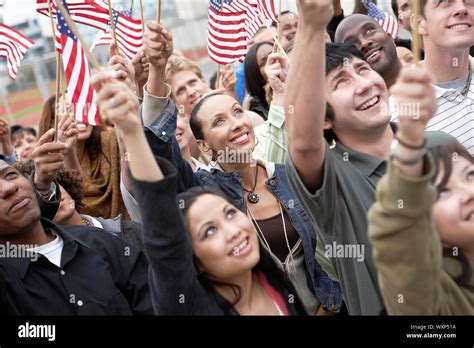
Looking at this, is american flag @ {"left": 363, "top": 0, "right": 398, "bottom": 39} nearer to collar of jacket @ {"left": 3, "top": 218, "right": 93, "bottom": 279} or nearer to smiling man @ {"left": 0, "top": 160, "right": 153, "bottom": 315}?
smiling man @ {"left": 0, "top": 160, "right": 153, "bottom": 315}

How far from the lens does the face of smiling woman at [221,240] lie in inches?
93.4

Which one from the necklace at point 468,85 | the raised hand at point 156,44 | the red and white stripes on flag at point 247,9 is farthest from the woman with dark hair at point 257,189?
the red and white stripes on flag at point 247,9

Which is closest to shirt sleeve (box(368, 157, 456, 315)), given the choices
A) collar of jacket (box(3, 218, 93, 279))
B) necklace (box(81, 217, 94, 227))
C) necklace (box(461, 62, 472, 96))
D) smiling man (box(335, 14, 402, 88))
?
necklace (box(461, 62, 472, 96))

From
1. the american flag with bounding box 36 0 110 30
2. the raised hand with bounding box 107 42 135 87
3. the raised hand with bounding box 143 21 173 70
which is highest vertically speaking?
the raised hand with bounding box 143 21 173 70

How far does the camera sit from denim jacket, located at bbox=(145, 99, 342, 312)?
2783 mm

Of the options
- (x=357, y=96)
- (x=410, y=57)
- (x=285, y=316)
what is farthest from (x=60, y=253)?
(x=410, y=57)

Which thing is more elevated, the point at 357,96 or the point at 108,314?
the point at 357,96

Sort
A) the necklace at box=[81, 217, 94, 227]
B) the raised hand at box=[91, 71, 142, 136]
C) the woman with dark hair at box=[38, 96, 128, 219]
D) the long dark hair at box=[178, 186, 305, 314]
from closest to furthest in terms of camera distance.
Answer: the raised hand at box=[91, 71, 142, 136]
the long dark hair at box=[178, 186, 305, 314]
the necklace at box=[81, 217, 94, 227]
the woman with dark hair at box=[38, 96, 128, 219]

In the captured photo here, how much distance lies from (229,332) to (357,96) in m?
0.81

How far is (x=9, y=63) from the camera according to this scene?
4.37m

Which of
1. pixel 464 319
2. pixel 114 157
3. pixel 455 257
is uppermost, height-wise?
pixel 455 257

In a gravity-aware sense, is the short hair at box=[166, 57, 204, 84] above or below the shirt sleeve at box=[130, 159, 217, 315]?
below

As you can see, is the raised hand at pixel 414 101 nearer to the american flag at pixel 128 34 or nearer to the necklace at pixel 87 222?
the necklace at pixel 87 222

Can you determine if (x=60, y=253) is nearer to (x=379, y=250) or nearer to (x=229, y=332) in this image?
(x=229, y=332)
